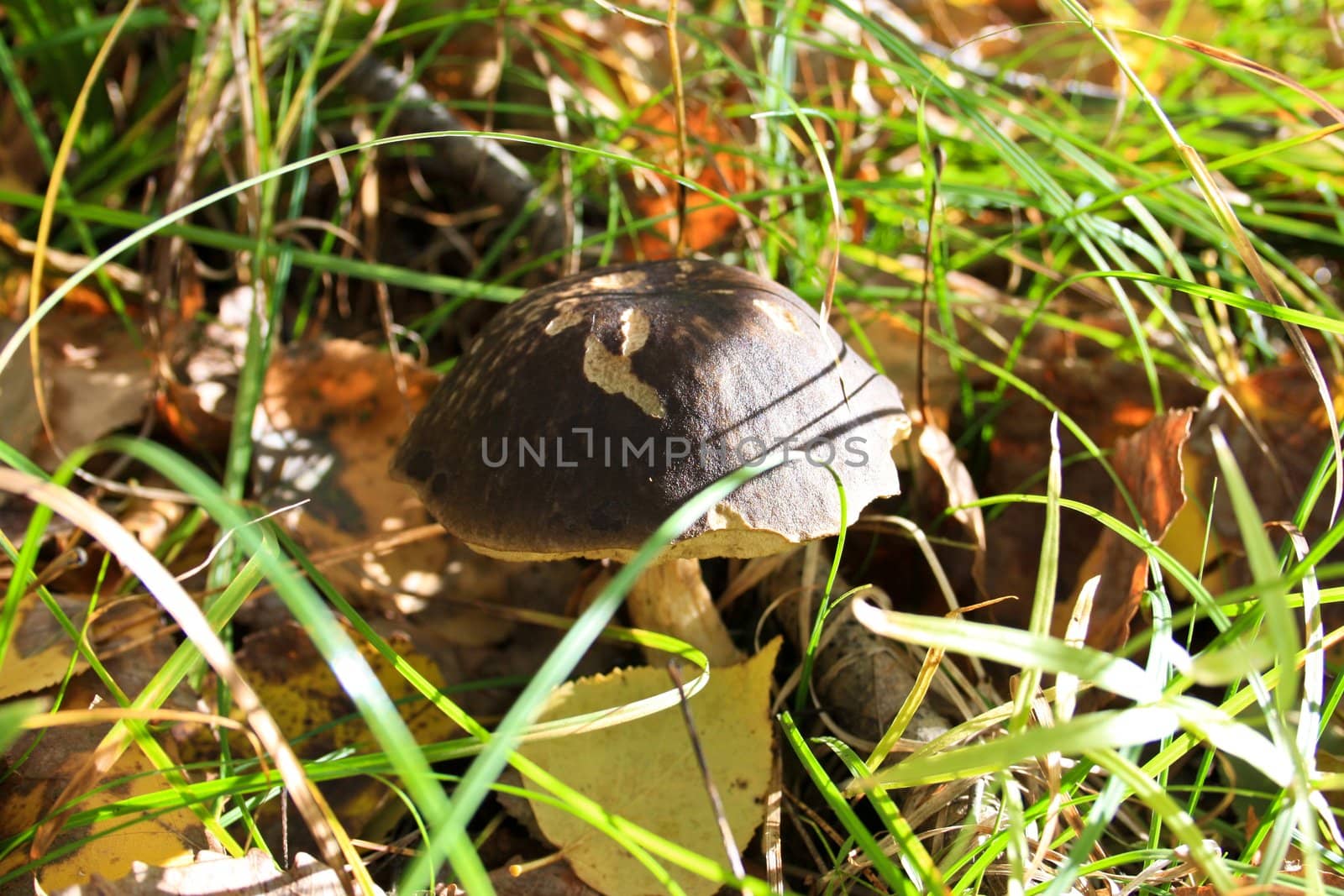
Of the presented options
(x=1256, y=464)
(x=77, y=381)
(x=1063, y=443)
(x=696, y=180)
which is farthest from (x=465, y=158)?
(x=1256, y=464)

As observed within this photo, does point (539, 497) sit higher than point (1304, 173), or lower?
lower

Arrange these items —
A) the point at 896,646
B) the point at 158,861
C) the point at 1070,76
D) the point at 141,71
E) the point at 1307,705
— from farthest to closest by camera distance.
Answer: the point at 1070,76 → the point at 141,71 → the point at 896,646 → the point at 158,861 → the point at 1307,705

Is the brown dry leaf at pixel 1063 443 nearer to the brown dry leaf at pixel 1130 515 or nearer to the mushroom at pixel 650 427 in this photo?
the brown dry leaf at pixel 1130 515

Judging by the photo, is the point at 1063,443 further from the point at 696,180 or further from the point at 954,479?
the point at 696,180

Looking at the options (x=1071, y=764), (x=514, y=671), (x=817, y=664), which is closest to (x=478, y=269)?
(x=514, y=671)

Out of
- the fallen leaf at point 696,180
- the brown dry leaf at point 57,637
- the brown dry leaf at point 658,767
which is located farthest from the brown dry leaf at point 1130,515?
the brown dry leaf at point 57,637

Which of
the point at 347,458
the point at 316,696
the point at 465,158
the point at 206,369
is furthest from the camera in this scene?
the point at 465,158

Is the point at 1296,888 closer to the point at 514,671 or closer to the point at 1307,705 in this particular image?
the point at 1307,705
